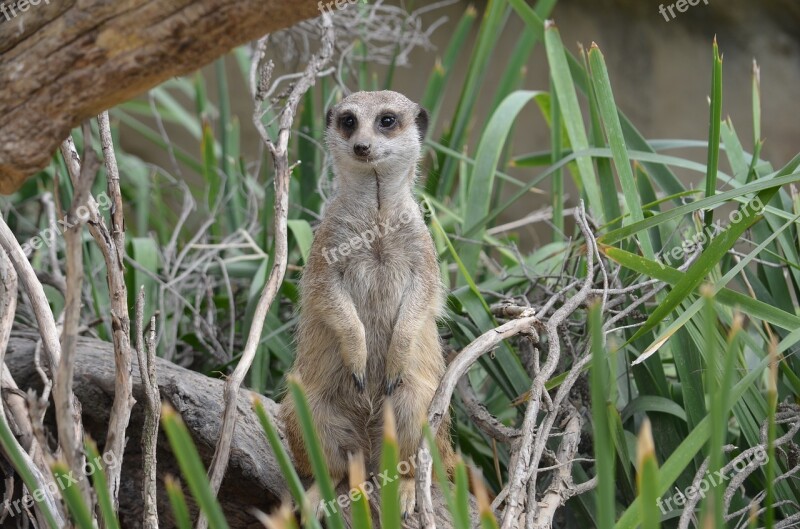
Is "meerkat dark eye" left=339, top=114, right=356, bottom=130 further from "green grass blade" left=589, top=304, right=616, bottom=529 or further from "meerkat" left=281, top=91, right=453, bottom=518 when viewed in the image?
"green grass blade" left=589, top=304, right=616, bottom=529

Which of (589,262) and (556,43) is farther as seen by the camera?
(556,43)

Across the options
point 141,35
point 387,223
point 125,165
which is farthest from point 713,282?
point 125,165

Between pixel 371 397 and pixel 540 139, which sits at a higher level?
pixel 540 139

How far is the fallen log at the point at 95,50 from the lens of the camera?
1357mm

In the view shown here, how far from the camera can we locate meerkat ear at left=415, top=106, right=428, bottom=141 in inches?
108

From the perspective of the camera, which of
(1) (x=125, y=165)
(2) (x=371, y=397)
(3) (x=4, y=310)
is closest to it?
(3) (x=4, y=310)

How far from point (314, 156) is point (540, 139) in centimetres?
267

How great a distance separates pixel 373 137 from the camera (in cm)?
246

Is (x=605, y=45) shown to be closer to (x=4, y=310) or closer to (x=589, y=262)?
(x=589, y=262)

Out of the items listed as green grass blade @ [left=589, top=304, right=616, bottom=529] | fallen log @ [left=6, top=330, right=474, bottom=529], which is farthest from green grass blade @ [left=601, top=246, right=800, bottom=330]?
green grass blade @ [left=589, top=304, right=616, bottom=529]

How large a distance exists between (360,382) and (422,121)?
2.93 ft

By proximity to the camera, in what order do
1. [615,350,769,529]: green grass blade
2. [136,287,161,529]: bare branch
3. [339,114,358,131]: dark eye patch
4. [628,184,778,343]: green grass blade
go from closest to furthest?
[615,350,769,529]: green grass blade, [136,287,161,529]: bare branch, [628,184,778,343]: green grass blade, [339,114,358,131]: dark eye patch

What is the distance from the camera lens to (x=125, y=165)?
177 inches

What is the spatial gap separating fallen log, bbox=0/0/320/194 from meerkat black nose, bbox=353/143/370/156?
3.25 ft
